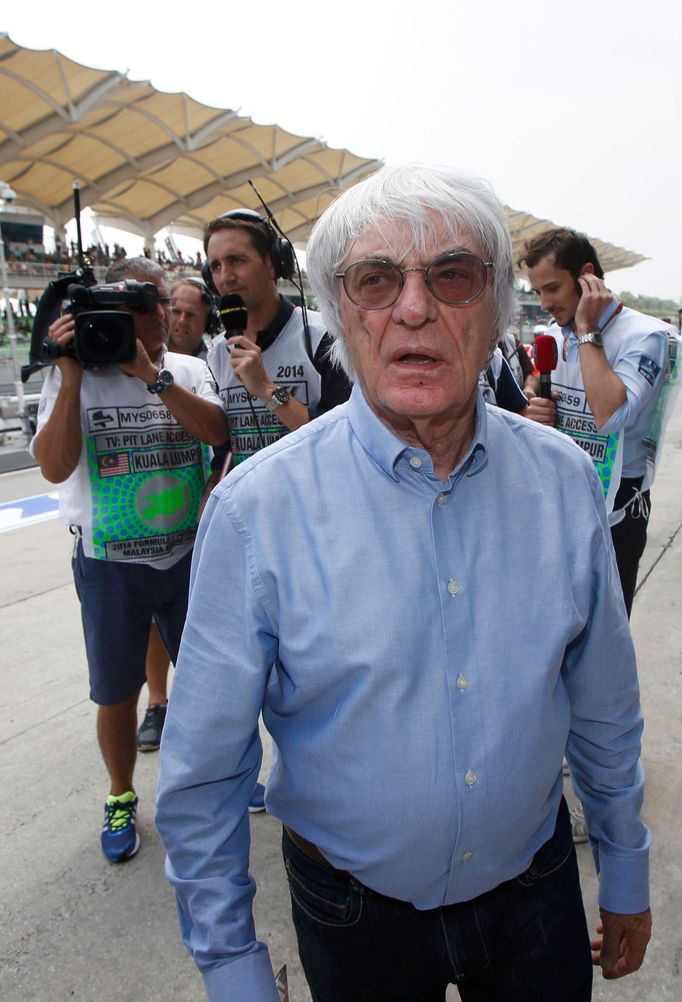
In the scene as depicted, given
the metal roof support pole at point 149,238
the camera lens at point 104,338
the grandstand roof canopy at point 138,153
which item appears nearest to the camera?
the camera lens at point 104,338

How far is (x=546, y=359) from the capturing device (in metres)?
2.55

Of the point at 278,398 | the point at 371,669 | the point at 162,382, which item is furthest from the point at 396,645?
the point at 162,382

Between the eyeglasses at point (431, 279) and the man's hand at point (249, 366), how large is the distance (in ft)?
3.62

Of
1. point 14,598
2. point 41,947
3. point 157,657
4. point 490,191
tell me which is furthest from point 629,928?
point 14,598

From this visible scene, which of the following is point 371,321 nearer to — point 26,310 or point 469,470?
point 469,470

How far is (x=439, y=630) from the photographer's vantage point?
1.04 m

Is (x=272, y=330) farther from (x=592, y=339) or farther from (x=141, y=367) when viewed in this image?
(x=592, y=339)

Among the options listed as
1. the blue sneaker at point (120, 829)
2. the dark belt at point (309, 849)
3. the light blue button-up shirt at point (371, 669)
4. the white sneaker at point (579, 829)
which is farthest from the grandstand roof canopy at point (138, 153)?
the dark belt at point (309, 849)

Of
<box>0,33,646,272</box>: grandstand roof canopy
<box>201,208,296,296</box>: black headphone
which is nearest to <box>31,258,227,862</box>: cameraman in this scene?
<box>201,208,296,296</box>: black headphone

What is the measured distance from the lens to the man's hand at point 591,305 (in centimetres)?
232

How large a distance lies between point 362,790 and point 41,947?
1.61 meters

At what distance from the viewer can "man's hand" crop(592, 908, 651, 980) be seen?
4.21 ft

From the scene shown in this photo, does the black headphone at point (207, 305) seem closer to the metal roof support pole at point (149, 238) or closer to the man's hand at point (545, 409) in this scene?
the man's hand at point (545, 409)

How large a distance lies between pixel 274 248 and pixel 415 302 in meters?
1.51
